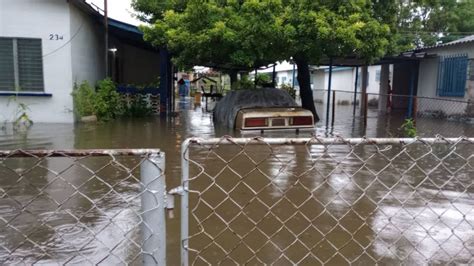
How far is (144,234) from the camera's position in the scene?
1.74 meters

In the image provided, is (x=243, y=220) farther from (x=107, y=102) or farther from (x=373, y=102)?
(x=373, y=102)

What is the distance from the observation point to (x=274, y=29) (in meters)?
10.4

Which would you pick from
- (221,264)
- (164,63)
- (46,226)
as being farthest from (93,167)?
(164,63)

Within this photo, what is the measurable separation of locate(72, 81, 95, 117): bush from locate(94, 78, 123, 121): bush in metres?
0.19

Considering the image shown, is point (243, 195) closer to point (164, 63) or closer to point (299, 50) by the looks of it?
point (299, 50)

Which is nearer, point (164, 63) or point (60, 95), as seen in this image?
point (60, 95)

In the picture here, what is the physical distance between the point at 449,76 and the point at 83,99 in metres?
13.3

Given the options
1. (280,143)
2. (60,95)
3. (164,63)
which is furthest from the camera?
(164,63)

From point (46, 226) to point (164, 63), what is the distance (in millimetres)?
12105

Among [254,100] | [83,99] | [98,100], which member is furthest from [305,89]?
[83,99]

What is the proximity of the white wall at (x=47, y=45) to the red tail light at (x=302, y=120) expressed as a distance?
21.4 ft

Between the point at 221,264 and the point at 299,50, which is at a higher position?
the point at 299,50

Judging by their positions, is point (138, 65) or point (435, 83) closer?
point (435, 83)

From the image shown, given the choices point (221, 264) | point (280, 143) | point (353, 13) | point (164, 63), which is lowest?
point (221, 264)
